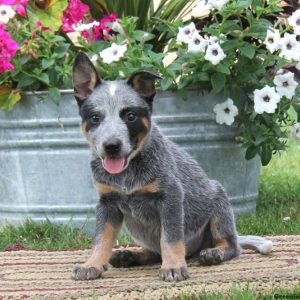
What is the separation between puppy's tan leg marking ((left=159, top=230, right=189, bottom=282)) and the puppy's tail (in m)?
0.57

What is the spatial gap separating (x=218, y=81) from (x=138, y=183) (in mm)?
1234

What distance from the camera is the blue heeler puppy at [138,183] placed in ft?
9.49

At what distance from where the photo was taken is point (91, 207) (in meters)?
4.23

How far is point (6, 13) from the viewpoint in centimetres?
409

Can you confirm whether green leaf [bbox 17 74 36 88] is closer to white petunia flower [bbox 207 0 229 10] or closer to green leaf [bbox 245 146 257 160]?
white petunia flower [bbox 207 0 229 10]

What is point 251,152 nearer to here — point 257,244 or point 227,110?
point 227,110

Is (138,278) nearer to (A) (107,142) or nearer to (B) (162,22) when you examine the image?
(A) (107,142)

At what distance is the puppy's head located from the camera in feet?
9.30

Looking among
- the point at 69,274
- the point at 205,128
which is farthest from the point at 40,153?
the point at 69,274

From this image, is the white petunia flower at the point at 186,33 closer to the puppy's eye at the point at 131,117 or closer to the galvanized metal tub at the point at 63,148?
the galvanized metal tub at the point at 63,148

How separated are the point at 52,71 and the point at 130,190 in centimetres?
138

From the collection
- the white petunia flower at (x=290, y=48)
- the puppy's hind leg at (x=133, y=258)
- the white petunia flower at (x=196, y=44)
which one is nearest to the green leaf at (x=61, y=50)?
the white petunia flower at (x=196, y=44)

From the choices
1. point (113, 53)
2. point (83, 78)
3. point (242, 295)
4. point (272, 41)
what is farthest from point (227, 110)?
point (242, 295)

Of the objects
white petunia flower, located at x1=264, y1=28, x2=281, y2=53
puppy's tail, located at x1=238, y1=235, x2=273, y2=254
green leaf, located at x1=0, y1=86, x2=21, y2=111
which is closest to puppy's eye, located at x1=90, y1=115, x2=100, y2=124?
puppy's tail, located at x1=238, y1=235, x2=273, y2=254
